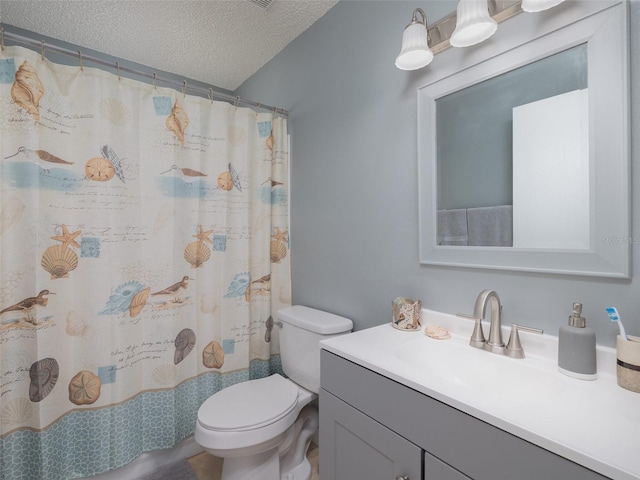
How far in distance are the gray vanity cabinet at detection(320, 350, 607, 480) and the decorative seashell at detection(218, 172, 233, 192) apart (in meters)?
1.16

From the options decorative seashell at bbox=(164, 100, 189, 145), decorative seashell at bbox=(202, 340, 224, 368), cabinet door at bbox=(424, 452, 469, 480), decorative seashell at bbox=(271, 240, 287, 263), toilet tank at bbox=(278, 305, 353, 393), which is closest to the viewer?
cabinet door at bbox=(424, 452, 469, 480)

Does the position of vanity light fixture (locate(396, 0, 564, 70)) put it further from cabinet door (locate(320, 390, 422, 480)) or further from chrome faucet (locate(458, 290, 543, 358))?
cabinet door (locate(320, 390, 422, 480))

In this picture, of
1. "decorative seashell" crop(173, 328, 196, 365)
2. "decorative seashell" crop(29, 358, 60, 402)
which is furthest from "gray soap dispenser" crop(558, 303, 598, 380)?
"decorative seashell" crop(29, 358, 60, 402)

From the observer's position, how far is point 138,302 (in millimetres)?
1534

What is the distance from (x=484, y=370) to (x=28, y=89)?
2.08 metres

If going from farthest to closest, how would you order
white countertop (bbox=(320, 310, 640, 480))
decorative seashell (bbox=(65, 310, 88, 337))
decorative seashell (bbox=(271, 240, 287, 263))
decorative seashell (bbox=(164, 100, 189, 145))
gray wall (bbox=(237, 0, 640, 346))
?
1. decorative seashell (bbox=(271, 240, 287, 263))
2. decorative seashell (bbox=(164, 100, 189, 145))
3. decorative seashell (bbox=(65, 310, 88, 337))
4. gray wall (bbox=(237, 0, 640, 346))
5. white countertop (bbox=(320, 310, 640, 480))

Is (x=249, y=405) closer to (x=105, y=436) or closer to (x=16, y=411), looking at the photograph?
(x=105, y=436)

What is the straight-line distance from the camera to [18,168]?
1271 mm

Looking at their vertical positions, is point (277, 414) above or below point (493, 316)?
below

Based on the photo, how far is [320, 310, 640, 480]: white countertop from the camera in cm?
53

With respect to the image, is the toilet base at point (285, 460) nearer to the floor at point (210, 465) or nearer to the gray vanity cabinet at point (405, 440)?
the floor at point (210, 465)

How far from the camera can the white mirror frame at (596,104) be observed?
795 mm

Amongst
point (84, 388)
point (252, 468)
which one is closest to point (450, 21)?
point (252, 468)

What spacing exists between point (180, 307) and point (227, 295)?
260mm
